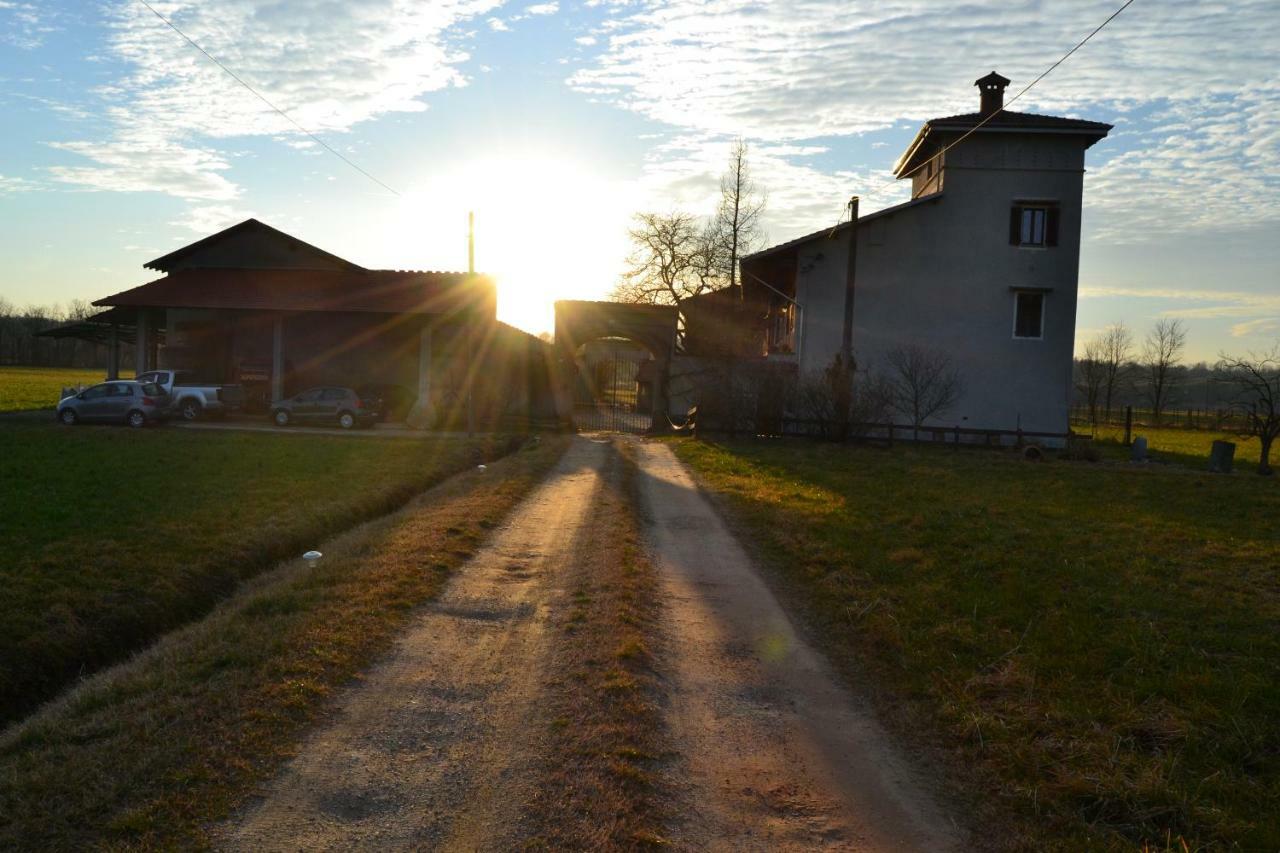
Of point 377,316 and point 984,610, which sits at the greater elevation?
point 377,316

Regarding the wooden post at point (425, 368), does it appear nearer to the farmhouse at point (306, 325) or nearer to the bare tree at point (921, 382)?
the farmhouse at point (306, 325)

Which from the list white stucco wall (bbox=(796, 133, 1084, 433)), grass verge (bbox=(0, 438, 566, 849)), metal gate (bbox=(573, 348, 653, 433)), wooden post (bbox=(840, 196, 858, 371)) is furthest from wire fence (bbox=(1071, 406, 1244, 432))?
grass verge (bbox=(0, 438, 566, 849))

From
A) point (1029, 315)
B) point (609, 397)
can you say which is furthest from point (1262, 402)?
point (609, 397)

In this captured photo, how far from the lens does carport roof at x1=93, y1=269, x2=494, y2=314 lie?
32750mm

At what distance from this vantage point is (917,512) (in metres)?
13.6

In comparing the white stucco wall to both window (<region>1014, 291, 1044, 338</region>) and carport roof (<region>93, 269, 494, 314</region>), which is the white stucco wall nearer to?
window (<region>1014, 291, 1044, 338</region>)

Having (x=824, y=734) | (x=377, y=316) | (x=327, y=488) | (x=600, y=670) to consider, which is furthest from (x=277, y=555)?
(x=377, y=316)

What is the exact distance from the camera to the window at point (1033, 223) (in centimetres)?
3269

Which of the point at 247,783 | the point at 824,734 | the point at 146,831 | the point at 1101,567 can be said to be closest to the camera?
the point at 146,831

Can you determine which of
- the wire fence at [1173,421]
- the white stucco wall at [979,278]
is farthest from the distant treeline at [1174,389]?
the white stucco wall at [979,278]

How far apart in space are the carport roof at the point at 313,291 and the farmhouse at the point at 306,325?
0.17 ft

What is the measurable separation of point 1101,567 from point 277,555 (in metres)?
9.64

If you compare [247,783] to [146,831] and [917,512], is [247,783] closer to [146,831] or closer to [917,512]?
[146,831]

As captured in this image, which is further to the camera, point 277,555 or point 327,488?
point 327,488
